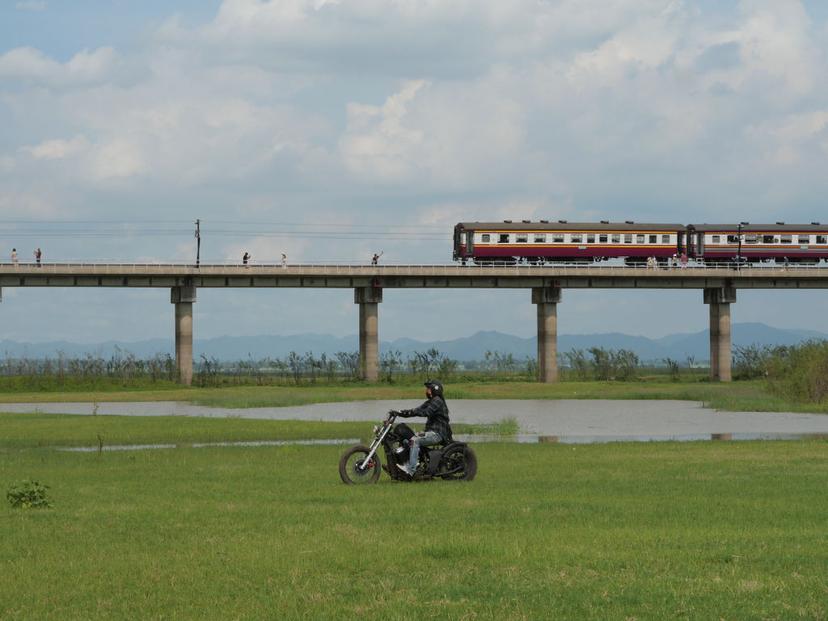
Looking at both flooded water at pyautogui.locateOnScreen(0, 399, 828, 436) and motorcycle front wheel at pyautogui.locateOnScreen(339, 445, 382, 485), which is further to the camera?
flooded water at pyautogui.locateOnScreen(0, 399, 828, 436)

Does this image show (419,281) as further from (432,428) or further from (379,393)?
(432,428)

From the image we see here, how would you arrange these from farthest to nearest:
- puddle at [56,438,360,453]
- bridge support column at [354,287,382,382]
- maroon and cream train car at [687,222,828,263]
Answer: maroon and cream train car at [687,222,828,263]
bridge support column at [354,287,382,382]
puddle at [56,438,360,453]

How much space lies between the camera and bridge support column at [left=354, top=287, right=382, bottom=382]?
89500mm

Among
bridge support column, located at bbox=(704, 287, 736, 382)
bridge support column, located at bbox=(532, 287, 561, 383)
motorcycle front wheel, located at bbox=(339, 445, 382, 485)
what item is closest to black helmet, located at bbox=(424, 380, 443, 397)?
motorcycle front wheel, located at bbox=(339, 445, 382, 485)

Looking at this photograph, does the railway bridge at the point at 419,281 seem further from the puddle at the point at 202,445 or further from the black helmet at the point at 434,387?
the black helmet at the point at 434,387

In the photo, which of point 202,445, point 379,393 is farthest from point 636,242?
point 202,445

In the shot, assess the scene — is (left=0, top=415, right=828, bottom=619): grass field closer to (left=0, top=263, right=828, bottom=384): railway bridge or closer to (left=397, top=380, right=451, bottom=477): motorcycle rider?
(left=397, top=380, right=451, bottom=477): motorcycle rider

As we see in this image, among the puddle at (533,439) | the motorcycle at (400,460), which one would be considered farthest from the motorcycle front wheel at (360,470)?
the puddle at (533,439)

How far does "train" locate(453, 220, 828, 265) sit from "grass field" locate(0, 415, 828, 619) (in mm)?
69096

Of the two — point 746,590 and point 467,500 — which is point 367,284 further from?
point 746,590

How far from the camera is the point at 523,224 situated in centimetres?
9294

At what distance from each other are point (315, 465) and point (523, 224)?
69.9m

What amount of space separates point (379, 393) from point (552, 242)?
84.5 feet

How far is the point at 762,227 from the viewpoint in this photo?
94938 mm
